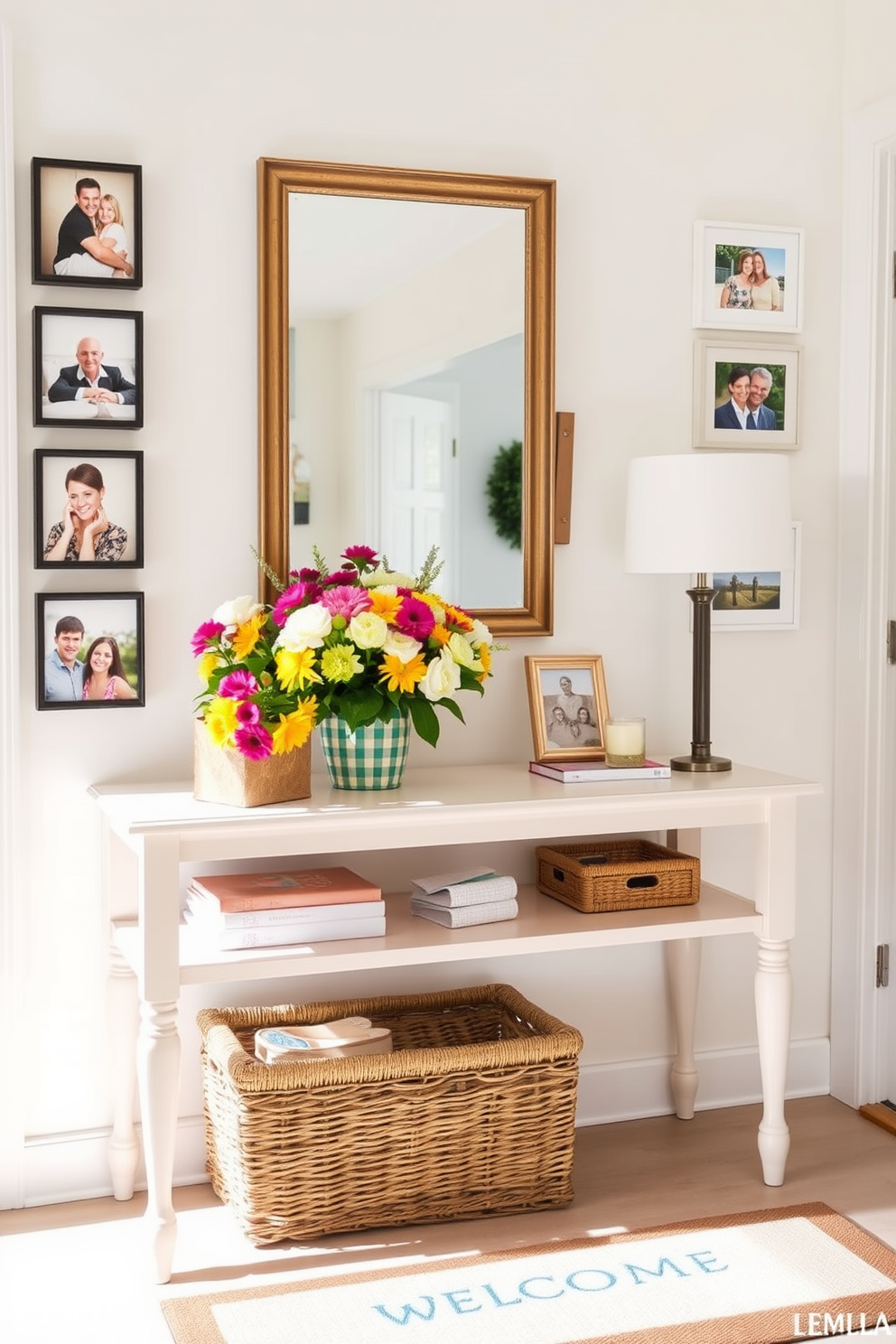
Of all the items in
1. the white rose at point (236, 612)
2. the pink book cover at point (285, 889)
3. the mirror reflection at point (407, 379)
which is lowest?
the pink book cover at point (285, 889)

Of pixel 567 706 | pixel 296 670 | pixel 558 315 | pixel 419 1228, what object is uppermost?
pixel 558 315

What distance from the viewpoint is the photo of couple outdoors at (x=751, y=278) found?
2.94m

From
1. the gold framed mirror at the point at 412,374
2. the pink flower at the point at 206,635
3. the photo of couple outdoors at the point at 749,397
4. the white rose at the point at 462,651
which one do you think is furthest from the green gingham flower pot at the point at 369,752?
the photo of couple outdoors at the point at 749,397

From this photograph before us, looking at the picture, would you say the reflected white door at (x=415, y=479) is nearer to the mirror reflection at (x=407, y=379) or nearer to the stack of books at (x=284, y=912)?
the mirror reflection at (x=407, y=379)

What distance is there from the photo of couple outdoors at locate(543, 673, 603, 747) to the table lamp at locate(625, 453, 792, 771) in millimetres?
301

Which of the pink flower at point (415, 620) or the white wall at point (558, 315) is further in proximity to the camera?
the white wall at point (558, 315)

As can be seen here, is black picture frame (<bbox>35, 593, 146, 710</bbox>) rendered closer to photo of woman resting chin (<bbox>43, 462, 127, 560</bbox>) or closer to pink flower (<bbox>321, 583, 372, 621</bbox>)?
photo of woman resting chin (<bbox>43, 462, 127, 560</bbox>)

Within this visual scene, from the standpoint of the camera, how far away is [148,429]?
2.57m

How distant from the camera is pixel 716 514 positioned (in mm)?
2535

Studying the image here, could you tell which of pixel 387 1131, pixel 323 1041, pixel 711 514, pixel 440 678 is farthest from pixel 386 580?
pixel 387 1131

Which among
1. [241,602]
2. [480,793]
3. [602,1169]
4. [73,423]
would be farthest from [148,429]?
[602,1169]

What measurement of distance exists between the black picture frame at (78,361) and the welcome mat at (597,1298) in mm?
1539

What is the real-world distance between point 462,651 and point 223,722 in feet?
1.44

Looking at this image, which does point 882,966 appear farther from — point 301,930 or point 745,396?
point 301,930
